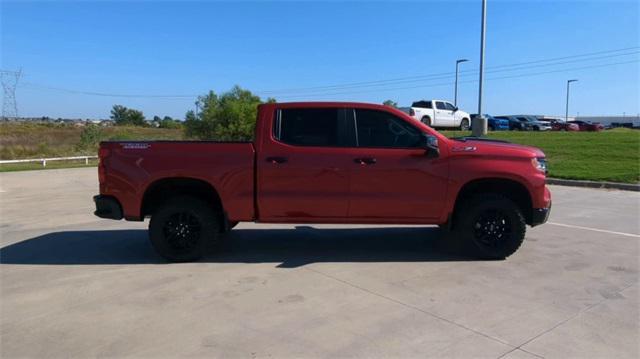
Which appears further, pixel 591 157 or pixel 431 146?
pixel 591 157

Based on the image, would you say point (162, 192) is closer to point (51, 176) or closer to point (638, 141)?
point (51, 176)

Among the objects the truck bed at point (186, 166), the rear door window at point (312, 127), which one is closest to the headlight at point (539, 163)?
the rear door window at point (312, 127)

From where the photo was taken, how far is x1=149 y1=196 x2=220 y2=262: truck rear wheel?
5953 millimetres

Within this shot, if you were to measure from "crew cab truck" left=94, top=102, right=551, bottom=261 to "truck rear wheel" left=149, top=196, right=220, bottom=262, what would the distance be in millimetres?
12

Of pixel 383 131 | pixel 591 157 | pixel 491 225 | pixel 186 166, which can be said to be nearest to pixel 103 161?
pixel 186 166

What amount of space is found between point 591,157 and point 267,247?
1624cm

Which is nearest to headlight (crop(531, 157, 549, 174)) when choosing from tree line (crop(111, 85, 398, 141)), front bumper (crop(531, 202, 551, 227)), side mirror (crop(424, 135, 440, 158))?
front bumper (crop(531, 202, 551, 227))

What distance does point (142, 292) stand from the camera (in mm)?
4930

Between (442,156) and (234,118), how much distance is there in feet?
114

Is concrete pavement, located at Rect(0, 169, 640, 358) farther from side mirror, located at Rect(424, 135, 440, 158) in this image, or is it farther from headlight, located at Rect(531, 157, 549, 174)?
side mirror, located at Rect(424, 135, 440, 158)

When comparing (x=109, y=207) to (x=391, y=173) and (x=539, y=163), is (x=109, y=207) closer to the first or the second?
(x=391, y=173)

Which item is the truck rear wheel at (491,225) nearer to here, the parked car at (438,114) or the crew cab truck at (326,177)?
the crew cab truck at (326,177)

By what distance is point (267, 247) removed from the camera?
684 centimetres

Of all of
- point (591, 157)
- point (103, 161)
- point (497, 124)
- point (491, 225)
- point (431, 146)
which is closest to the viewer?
point (431, 146)
